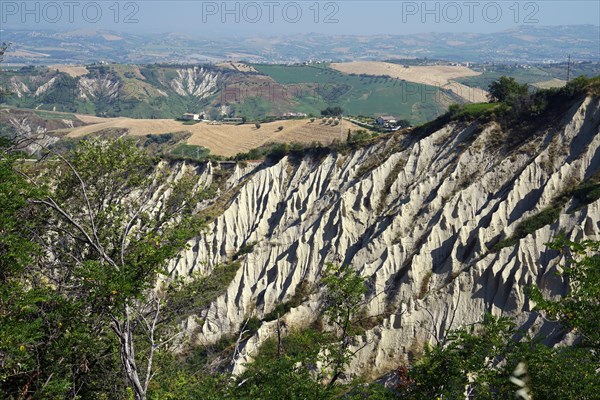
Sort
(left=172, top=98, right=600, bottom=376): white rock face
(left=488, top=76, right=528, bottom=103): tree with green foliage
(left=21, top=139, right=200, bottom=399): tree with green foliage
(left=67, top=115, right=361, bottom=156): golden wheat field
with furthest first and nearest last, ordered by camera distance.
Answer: (left=67, top=115, right=361, bottom=156): golden wheat field < (left=488, top=76, right=528, bottom=103): tree with green foliage < (left=172, top=98, right=600, bottom=376): white rock face < (left=21, top=139, right=200, bottom=399): tree with green foliage

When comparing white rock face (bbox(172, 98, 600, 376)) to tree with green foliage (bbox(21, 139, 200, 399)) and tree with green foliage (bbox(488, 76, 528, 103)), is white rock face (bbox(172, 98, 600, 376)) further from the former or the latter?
tree with green foliage (bbox(21, 139, 200, 399))

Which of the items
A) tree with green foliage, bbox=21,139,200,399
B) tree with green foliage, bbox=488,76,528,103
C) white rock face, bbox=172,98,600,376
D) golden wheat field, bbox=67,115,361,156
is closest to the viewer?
tree with green foliage, bbox=21,139,200,399

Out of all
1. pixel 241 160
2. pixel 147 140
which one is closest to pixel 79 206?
pixel 241 160

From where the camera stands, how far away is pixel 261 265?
5191cm

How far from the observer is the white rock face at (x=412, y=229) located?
36438 mm

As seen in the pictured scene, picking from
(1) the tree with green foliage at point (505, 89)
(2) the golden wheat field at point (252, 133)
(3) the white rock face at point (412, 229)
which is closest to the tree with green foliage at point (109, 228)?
(3) the white rock face at point (412, 229)

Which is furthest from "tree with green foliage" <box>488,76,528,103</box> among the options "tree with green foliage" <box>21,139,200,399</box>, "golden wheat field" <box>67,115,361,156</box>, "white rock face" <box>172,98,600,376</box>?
"tree with green foliage" <box>21,139,200,399</box>

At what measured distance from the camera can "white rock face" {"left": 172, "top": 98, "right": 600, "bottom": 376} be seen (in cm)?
3644

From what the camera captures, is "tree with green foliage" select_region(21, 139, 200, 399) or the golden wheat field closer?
"tree with green foliage" select_region(21, 139, 200, 399)

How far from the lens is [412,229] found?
46031 millimetres

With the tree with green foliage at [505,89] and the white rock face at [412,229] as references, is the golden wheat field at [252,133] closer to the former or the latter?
the tree with green foliage at [505,89]

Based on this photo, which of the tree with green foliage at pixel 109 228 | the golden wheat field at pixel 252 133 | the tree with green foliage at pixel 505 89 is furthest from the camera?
the golden wheat field at pixel 252 133

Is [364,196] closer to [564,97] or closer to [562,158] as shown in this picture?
[562,158]

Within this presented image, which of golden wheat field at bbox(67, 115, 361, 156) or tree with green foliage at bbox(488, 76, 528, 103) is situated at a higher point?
tree with green foliage at bbox(488, 76, 528, 103)
